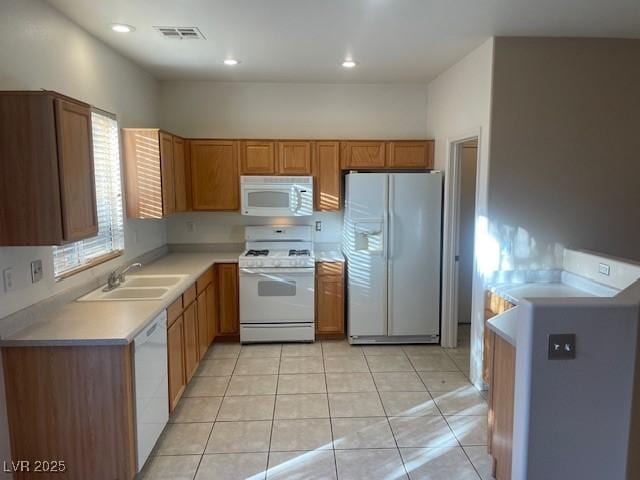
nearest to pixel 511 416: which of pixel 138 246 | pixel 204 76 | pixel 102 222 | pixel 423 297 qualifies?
pixel 423 297

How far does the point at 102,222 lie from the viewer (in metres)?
3.31

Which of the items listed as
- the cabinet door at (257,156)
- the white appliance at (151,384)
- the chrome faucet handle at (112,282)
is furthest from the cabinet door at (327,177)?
the white appliance at (151,384)

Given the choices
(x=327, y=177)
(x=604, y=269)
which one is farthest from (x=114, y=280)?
(x=604, y=269)

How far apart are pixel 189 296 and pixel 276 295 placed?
1062 mm

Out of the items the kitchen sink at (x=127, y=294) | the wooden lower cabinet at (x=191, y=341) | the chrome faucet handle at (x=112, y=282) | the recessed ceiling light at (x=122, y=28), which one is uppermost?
the recessed ceiling light at (x=122, y=28)

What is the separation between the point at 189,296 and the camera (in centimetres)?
348

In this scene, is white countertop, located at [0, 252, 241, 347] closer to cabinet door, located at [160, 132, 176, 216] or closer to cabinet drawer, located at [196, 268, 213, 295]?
cabinet drawer, located at [196, 268, 213, 295]

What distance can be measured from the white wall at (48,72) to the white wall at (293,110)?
883 mm

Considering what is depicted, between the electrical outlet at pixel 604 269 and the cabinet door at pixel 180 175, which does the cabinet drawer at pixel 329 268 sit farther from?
the electrical outlet at pixel 604 269

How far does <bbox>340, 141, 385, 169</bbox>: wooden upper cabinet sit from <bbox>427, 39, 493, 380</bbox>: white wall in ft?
2.00

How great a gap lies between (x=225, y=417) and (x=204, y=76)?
3.22m

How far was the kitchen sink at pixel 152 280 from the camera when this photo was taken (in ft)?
11.1

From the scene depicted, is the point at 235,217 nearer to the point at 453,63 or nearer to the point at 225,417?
the point at 225,417

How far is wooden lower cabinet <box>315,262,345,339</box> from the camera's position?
4414mm
